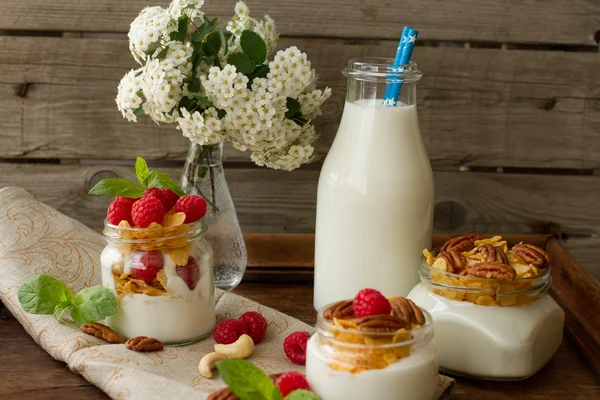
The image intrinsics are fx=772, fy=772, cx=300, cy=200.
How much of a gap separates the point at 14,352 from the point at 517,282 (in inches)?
26.7

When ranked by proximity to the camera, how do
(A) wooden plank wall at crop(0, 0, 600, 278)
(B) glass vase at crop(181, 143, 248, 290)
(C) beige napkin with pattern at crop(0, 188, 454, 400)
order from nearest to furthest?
1. (C) beige napkin with pattern at crop(0, 188, 454, 400)
2. (B) glass vase at crop(181, 143, 248, 290)
3. (A) wooden plank wall at crop(0, 0, 600, 278)

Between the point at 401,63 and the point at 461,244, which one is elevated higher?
the point at 401,63

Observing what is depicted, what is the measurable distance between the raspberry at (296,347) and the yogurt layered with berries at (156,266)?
0.45 feet

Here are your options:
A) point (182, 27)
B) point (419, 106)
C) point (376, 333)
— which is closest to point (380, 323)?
point (376, 333)

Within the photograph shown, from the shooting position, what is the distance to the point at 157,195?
106 centimetres

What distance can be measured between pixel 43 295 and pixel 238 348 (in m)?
0.29

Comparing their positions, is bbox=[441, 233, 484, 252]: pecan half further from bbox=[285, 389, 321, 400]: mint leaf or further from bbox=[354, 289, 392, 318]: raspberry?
bbox=[285, 389, 321, 400]: mint leaf

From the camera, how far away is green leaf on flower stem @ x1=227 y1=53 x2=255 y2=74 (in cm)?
112

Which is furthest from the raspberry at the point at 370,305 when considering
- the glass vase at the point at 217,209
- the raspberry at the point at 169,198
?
the glass vase at the point at 217,209

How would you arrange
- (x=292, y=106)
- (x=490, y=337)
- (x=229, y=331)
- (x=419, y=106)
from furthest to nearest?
1. (x=419, y=106)
2. (x=292, y=106)
3. (x=229, y=331)
4. (x=490, y=337)

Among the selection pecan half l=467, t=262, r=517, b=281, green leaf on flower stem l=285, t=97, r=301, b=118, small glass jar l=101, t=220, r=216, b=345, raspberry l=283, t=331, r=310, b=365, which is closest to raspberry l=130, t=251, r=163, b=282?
small glass jar l=101, t=220, r=216, b=345

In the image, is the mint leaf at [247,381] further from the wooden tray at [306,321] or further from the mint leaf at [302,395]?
the wooden tray at [306,321]

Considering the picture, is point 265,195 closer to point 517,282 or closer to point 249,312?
point 249,312

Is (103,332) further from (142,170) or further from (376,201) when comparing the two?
(376,201)
